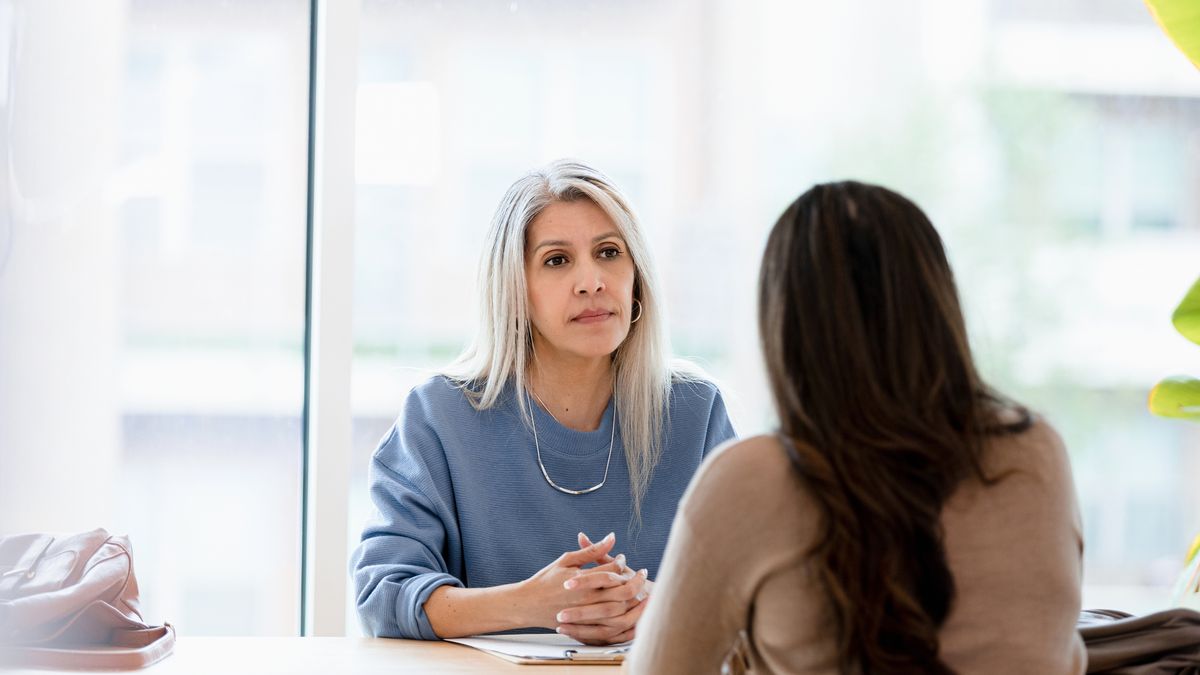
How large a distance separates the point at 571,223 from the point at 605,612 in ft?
2.29

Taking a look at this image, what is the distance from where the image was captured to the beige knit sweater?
105 cm

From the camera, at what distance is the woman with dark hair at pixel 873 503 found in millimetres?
1025

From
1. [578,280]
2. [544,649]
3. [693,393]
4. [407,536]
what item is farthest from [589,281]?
[544,649]

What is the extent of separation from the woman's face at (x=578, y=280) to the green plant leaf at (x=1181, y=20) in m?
1.05

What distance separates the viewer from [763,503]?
105 cm

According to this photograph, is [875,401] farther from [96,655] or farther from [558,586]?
[96,655]

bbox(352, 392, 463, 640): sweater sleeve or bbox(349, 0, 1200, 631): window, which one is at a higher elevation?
bbox(349, 0, 1200, 631): window

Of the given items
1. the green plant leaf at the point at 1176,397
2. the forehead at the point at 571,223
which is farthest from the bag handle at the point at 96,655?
the green plant leaf at the point at 1176,397

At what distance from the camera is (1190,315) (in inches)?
80.4

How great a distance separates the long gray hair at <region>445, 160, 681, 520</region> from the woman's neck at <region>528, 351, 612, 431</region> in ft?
0.10

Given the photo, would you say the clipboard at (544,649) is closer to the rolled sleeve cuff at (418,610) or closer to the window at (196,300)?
the rolled sleeve cuff at (418,610)

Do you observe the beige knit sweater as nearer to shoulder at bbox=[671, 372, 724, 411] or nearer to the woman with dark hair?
the woman with dark hair

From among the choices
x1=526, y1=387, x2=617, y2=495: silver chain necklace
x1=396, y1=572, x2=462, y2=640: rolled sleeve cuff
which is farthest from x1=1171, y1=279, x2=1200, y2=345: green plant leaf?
x1=396, y1=572, x2=462, y2=640: rolled sleeve cuff

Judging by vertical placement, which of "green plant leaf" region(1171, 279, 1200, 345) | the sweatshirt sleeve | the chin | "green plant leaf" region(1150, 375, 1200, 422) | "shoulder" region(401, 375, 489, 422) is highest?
"green plant leaf" region(1171, 279, 1200, 345)
